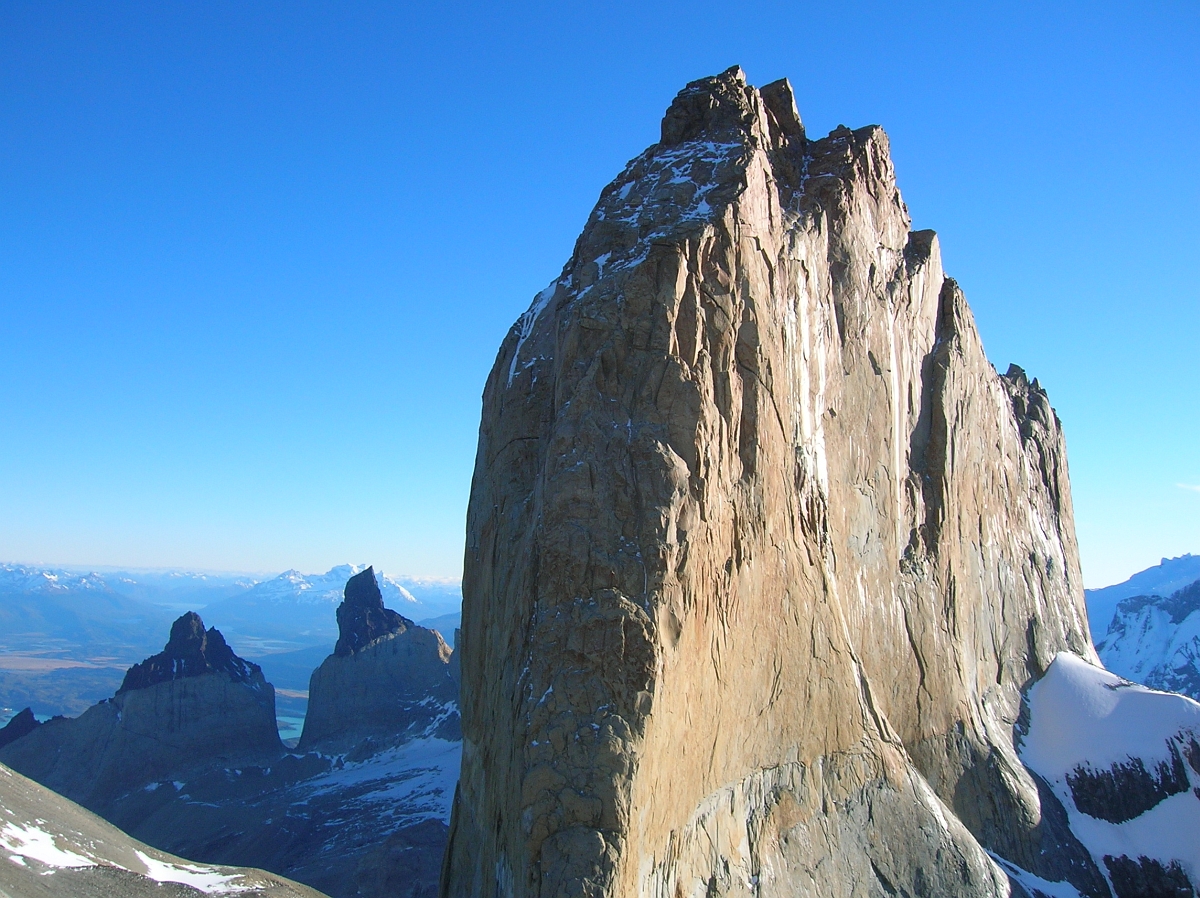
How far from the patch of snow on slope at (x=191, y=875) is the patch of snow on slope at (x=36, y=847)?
3032mm

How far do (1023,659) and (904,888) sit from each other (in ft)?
69.1

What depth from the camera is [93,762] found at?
8888 cm

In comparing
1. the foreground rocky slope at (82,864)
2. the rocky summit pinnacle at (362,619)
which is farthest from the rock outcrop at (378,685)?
the foreground rocky slope at (82,864)

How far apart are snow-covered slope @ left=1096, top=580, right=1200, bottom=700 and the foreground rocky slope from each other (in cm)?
18060

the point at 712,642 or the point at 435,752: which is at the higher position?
the point at 712,642

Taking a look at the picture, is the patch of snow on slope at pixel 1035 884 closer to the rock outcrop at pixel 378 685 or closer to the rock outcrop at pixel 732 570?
the rock outcrop at pixel 732 570

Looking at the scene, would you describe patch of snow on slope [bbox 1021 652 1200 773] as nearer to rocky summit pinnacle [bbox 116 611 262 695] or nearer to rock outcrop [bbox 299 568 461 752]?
rock outcrop [bbox 299 568 461 752]

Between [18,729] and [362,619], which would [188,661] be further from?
[362,619]

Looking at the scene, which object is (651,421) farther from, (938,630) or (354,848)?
(354,848)

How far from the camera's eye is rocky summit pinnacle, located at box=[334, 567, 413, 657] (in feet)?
357

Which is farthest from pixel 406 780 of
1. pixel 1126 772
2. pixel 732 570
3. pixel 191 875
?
pixel 732 570

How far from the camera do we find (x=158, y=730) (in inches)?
3593

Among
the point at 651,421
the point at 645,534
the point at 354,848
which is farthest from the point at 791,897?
the point at 354,848

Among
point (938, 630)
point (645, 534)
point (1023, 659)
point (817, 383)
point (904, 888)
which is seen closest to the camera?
point (645, 534)
